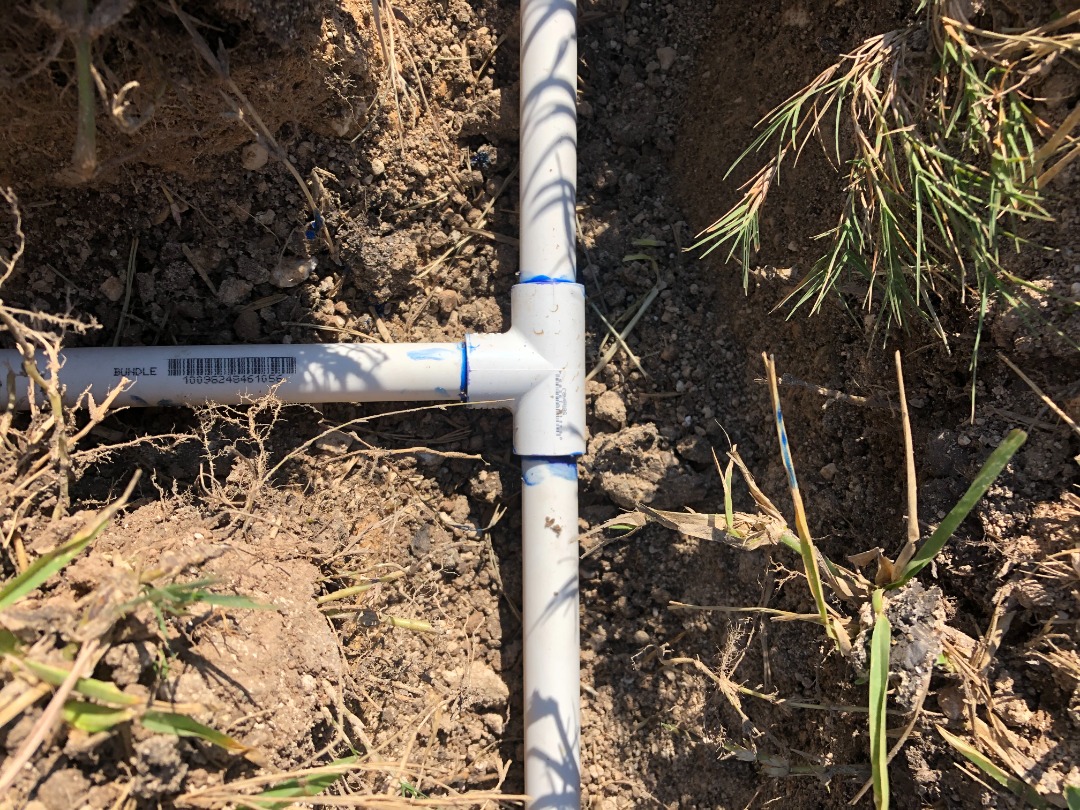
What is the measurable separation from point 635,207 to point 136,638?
1105 mm

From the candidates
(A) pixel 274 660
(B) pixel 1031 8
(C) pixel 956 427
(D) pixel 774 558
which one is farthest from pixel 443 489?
(B) pixel 1031 8

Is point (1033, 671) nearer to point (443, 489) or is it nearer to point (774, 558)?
point (774, 558)

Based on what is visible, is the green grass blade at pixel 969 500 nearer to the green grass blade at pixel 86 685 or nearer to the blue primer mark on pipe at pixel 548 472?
the blue primer mark on pipe at pixel 548 472

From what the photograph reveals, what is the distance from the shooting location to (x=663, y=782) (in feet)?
4.57

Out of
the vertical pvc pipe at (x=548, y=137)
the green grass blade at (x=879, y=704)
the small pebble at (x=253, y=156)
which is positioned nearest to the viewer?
the green grass blade at (x=879, y=704)

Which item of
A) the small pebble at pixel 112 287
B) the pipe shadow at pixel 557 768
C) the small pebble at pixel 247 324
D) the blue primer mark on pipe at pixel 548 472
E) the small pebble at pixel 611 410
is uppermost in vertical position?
the small pebble at pixel 112 287

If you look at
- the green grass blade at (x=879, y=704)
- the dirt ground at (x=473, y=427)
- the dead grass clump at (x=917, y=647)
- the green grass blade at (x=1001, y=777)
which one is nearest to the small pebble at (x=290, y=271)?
the dirt ground at (x=473, y=427)

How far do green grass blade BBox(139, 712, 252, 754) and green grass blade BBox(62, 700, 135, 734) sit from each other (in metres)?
0.03

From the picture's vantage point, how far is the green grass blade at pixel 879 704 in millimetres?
914

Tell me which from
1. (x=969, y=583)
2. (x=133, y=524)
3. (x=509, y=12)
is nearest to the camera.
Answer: (x=969, y=583)

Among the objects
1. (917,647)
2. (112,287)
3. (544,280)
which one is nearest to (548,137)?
(544,280)

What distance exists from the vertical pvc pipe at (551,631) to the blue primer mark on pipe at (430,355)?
0.76ft

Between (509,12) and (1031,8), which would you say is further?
(509,12)

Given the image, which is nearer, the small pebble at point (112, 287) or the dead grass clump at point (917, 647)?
the dead grass clump at point (917, 647)
